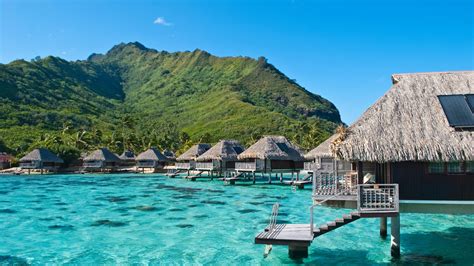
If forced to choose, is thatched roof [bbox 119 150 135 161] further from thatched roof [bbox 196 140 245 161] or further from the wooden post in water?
the wooden post in water

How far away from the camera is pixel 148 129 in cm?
12062

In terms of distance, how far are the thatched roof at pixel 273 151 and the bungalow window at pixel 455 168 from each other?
27.9 metres

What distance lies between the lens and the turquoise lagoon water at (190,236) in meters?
13.7

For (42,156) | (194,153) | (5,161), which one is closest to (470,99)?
(194,153)

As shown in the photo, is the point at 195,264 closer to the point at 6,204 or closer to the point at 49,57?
the point at 6,204

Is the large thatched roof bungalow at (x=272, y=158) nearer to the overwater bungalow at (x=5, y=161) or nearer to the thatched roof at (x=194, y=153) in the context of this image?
the thatched roof at (x=194, y=153)

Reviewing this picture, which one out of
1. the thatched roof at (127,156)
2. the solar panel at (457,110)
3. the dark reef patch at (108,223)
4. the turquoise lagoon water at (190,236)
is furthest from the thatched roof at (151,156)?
the solar panel at (457,110)

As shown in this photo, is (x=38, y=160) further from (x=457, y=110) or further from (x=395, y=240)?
(x=457, y=110)

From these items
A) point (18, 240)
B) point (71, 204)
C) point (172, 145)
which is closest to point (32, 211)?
point (71, 204)

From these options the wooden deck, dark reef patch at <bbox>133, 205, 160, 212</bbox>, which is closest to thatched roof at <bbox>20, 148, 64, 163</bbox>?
dark reef patch at <bbox>133, 205, 160, 212</bbox>

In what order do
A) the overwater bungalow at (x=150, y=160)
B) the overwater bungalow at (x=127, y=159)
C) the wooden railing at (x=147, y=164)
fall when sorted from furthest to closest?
the overwater bungalow at (x=127, y=159) < the wooden railing at (x=147, y=164) < the overwater bungalow at (x=150, y=160)

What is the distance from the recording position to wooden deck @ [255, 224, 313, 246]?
1145cm

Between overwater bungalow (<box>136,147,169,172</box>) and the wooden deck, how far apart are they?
192 feet

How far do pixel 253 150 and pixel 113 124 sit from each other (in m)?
84.2
